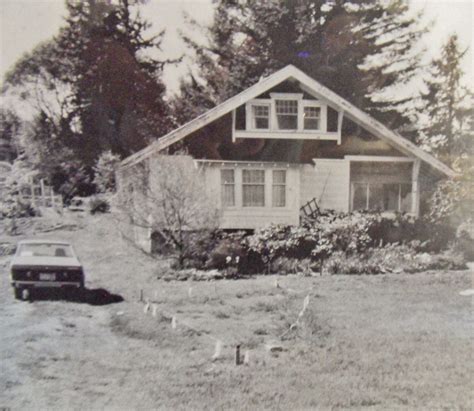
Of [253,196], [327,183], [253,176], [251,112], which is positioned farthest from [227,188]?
[327,183]

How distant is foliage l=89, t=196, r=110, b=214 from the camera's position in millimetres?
2645

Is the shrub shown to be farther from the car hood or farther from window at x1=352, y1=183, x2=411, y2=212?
the car hood

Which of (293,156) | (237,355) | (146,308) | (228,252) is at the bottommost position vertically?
(237,355)

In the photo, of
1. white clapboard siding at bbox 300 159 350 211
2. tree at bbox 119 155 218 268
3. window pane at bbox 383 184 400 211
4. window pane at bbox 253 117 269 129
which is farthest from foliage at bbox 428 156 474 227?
window pane at bbox 253 117 269 129

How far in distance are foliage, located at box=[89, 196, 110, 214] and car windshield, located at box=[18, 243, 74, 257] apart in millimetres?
276

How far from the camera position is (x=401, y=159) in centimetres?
422

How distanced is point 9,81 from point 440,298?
2.81 metres

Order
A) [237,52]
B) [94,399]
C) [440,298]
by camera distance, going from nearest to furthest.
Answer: [94,399]
[440,298]
[237,52]

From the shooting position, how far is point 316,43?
3.18 metres

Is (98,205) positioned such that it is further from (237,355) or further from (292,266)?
(292,266)

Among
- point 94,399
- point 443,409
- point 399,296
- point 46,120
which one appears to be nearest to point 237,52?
point 46,120

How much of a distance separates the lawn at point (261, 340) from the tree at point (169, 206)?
0.54 feet

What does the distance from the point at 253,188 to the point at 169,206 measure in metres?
1.55

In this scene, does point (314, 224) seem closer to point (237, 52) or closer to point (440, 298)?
point (440, 298)
